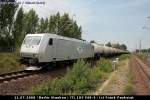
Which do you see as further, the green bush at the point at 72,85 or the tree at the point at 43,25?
the tree at the point at 43,25

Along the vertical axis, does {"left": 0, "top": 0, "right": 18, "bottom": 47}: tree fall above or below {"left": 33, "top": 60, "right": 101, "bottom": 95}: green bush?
above

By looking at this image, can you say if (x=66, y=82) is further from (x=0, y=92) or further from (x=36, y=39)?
(x=36, y=39)

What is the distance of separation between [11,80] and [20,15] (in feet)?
140

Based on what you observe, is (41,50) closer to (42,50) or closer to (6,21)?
(42,50)

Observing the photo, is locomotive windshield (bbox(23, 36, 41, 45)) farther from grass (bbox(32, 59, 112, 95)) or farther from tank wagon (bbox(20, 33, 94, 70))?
grass (bbox(32, 59, 112, 95))

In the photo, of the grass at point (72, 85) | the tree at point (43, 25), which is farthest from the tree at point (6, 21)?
the grass at point (72, 85)

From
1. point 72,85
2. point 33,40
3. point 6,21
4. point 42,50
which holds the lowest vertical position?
point 72,85

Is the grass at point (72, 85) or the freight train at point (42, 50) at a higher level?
the freight train at point (42, 50)

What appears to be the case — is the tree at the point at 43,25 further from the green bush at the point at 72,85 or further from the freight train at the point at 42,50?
the green bush at the point at 72,85

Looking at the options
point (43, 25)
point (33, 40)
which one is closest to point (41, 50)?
point (33, 40)

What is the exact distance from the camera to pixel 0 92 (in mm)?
14273

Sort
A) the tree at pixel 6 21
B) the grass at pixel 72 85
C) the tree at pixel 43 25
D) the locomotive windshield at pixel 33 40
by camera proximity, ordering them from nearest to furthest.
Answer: the grass at pixel 72 85 → the locomotive windshield at pixel 33 40 → the tree at pixel 6 21 → the tree at pixel 43 25

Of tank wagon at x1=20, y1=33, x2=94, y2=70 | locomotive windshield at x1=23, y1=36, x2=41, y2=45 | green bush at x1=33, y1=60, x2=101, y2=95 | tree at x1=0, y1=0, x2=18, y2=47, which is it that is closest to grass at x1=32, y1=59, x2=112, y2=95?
green bush at x1=33, y1=60, x2=101, y2=95

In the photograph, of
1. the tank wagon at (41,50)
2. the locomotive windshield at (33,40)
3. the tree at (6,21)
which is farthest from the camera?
the tree at (6,21)
